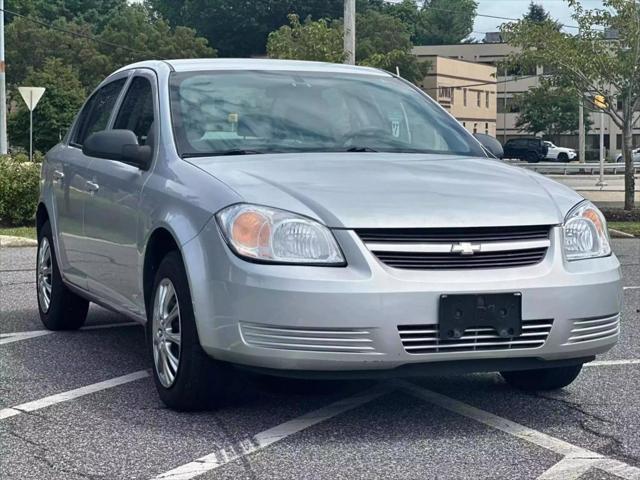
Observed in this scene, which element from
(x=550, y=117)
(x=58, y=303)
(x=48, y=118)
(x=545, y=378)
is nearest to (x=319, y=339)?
(x=545, y=378)

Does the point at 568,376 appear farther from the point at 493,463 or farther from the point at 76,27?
the point at 76,27

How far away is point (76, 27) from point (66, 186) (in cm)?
7639

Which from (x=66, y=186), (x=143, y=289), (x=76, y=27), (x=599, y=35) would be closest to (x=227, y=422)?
(x=143, y=289)

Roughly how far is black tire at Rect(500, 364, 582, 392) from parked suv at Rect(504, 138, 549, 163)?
7117cm

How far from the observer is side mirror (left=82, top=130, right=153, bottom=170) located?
19.6ft

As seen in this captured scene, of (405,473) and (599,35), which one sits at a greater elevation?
(599,35)

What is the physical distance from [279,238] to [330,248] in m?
0.22

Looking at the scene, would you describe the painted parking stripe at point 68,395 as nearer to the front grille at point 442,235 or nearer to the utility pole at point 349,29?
the front grille at point 442,235

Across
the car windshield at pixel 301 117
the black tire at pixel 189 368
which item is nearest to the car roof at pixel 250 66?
the car windshield at pixel 301 117

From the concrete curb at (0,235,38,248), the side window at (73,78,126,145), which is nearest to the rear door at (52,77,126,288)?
the side window at (73,78,126,145)

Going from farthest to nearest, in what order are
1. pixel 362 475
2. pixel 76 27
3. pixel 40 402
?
pixel 76 27 → pixel 40 402 → pixel 362 475

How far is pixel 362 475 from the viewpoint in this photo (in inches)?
176

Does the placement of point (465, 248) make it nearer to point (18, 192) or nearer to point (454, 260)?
point (454, 260)

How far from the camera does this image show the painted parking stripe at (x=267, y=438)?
4.53m
